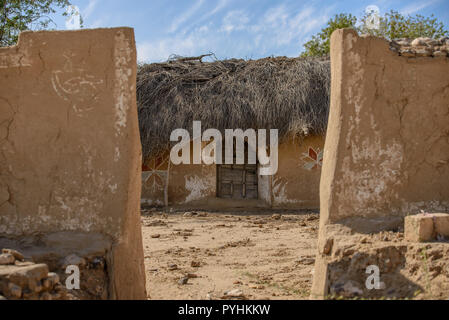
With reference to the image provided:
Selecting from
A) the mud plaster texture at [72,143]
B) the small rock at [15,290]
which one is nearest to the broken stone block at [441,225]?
the mud plaster texture at [72,143]

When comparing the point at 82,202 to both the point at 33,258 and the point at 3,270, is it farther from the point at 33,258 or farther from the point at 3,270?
the point at 3,270

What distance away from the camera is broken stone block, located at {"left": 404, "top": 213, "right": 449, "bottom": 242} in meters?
3.21

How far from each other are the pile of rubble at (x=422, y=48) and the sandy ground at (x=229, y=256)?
2149 mm

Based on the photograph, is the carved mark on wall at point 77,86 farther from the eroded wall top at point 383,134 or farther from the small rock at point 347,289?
the small rock at point 347,289

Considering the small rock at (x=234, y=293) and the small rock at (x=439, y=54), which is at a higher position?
the small rock at (x=439, y=54)

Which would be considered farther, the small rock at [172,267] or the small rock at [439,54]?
the small rock at [172,267]

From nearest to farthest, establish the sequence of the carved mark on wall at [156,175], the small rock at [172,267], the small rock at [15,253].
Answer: the small rock at [15,253] < the small rock at [172,267] < the carved mark on wall at [156,175]

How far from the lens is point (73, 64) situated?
3617mm

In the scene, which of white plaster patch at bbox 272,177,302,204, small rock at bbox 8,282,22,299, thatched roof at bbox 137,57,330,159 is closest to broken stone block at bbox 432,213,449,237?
small rock at bbox 8,282,22,299

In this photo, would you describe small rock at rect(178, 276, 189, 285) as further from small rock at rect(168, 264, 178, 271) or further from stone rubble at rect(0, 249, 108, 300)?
stone rubble at rect(0, 249, 108, 300)

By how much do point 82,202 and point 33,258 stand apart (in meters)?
0.53

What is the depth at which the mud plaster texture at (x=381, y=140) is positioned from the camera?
3562 millimetres

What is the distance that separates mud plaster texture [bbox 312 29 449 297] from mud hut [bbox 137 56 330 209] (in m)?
6.04

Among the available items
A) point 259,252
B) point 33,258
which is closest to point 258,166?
point 259,252
